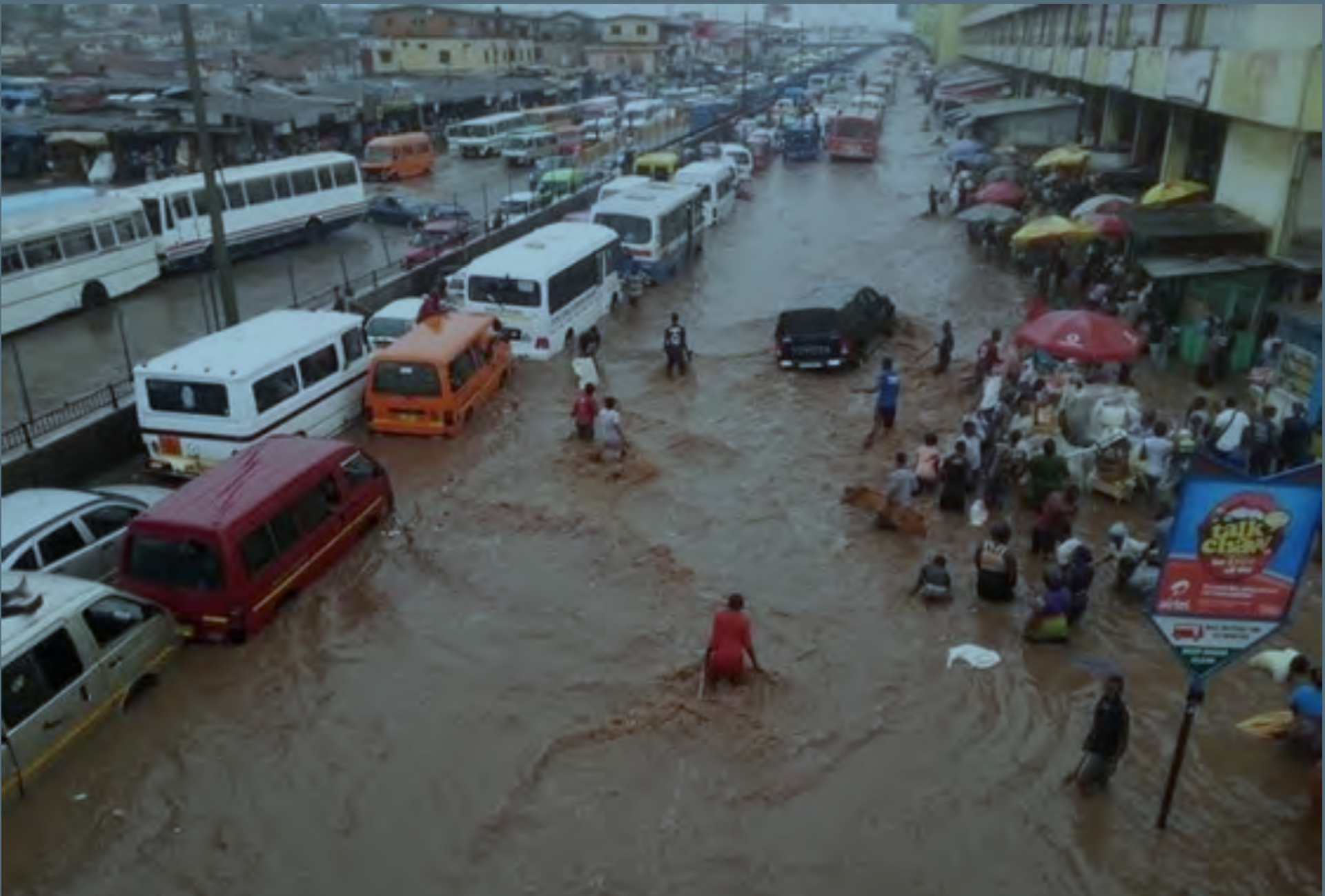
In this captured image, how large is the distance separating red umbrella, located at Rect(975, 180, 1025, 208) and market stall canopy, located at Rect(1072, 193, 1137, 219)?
4.16m

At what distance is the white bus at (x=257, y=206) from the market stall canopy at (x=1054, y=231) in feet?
54.6

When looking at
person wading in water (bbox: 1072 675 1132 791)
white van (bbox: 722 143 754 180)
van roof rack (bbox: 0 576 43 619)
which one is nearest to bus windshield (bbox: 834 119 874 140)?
white van (bbox: 722 143 754 180)

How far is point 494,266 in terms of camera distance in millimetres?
19484

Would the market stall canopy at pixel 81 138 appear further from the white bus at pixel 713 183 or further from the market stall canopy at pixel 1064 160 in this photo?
the market stall canopy at pixel 1064 160

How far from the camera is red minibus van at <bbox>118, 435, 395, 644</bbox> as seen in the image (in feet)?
33.5

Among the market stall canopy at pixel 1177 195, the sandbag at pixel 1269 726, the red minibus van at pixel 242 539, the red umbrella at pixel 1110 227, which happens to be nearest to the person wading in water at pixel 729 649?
the sandbag at pixel 1269 726

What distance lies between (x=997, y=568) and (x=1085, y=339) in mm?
5277

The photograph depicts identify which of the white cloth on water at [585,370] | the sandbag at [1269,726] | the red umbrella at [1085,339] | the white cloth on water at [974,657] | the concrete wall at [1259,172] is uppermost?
the concrete wall at [1259,172]

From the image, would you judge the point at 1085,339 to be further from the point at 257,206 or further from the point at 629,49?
the point at 629,49

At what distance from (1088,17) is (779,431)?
2524 centimetres

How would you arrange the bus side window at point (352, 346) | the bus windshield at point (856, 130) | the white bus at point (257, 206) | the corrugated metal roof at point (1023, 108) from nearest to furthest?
1. the bus side window at point (352, 346)
2. the white bus at point (257, 206)
3. the corrugated metal roof at point (1023, 108)
4. the bus windshield at point (856, 130)

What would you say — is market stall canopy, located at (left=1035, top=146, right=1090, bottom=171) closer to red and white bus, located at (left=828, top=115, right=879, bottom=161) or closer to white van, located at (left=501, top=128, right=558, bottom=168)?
red and white bus, located at (left=828, top=115, right=879, bottom=161)

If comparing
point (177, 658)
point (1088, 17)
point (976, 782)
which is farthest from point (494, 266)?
point (1088, 17)

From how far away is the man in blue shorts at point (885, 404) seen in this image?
1612 centimetres
